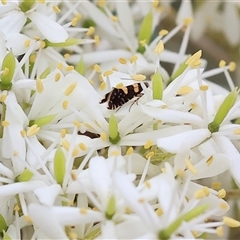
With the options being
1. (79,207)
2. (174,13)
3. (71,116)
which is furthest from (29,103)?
(174,13)

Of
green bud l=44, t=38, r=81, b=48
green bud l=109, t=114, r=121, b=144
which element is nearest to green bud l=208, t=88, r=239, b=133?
green bud l=109, t=114, r=121, b=144

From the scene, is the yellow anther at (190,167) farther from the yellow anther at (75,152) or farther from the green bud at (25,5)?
the green bud at (25,5)

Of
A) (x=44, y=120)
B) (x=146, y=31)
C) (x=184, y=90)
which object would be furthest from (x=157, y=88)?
(x=146, y=31)

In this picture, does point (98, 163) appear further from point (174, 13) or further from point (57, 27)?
point (174, 13)

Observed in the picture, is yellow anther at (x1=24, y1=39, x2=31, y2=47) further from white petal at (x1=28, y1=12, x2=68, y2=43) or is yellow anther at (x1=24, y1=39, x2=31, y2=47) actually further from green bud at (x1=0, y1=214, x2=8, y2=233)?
green bud at (x1=0, y1=214, x2=8, y2=233)

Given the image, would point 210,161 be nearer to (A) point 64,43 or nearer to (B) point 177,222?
(B) point 177,222

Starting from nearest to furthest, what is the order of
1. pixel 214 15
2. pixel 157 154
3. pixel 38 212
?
1. pixel 38 212
2. pixel 157 154
3. pixel 214 15
